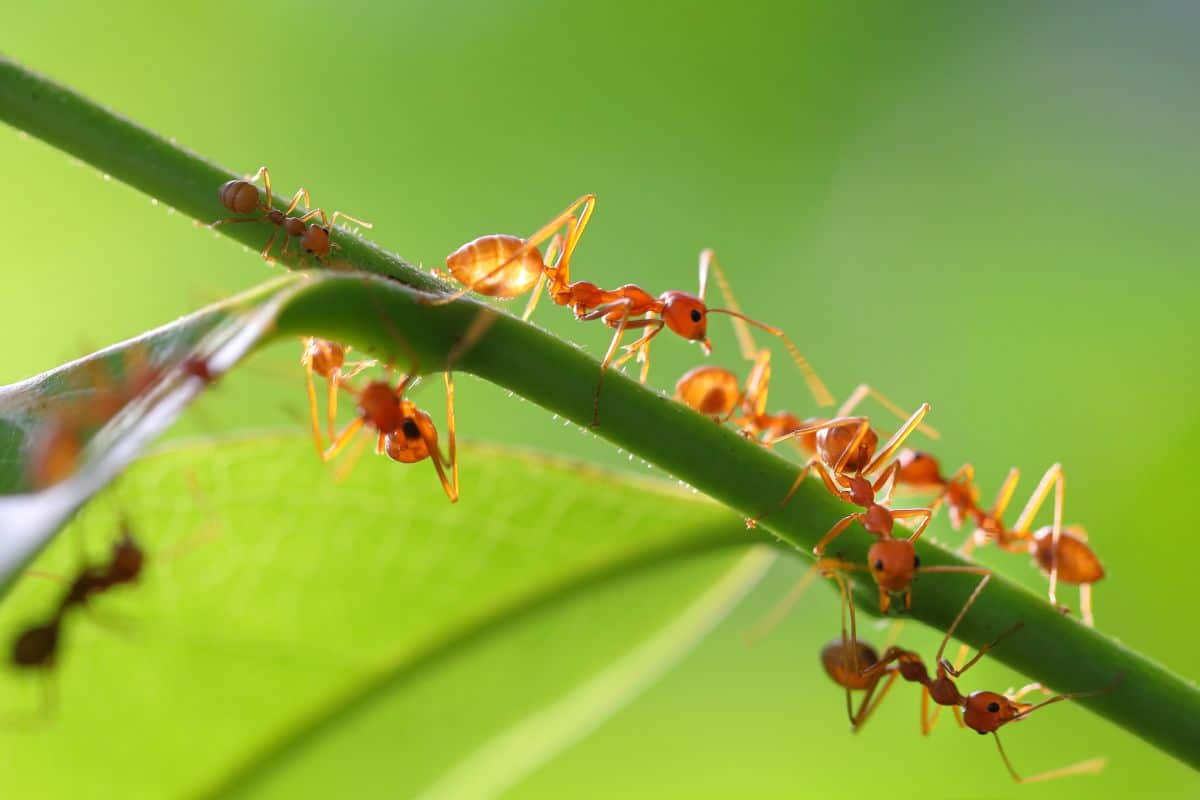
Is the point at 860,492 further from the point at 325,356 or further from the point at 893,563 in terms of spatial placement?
the point at 325,356

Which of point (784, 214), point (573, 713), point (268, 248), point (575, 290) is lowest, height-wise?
point (573, 713)

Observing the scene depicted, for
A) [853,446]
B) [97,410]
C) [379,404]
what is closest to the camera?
[97,410]

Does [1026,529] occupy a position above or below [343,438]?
above

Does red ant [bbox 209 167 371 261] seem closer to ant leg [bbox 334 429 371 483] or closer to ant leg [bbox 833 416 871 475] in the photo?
ant leg [bbox 334 429 371 483]

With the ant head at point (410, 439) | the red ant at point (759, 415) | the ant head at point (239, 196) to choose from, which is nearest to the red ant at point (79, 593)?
the ant head at point (410, 439)

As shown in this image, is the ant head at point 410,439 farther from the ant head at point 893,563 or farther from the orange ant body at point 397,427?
the ant head at point 893,563

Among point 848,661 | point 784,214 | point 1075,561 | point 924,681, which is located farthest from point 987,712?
point 784,214

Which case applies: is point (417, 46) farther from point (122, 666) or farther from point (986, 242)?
point (122, 666)

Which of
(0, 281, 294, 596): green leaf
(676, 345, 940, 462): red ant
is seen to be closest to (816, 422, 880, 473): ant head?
(676, 345, 940, 462): red ant
